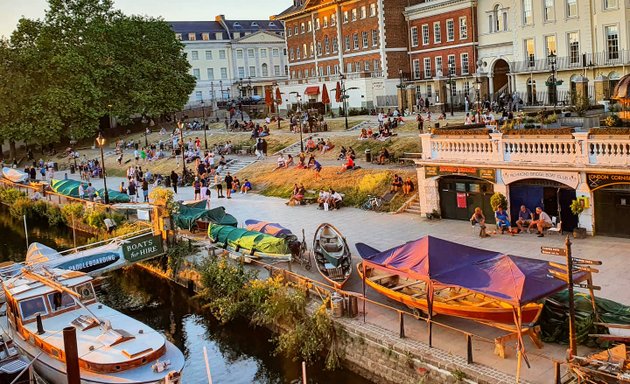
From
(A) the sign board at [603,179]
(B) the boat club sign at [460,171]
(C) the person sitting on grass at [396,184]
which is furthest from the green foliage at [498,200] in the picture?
(C) the person sitting on grass at [396,184]

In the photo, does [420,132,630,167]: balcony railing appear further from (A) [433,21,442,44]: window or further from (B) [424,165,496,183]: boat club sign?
(A) [433,21,442,44]: window

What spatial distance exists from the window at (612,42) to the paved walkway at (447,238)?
102ft

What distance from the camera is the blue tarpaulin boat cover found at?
53.6ft

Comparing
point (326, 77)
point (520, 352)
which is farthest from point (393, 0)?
point (520, 352)

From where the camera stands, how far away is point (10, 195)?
52.0 m

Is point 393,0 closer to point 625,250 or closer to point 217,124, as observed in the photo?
point 217,124

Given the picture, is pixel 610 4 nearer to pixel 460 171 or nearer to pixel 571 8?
pixel 571 8

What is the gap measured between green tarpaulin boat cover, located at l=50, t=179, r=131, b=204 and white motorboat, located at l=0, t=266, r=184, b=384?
1841 cm

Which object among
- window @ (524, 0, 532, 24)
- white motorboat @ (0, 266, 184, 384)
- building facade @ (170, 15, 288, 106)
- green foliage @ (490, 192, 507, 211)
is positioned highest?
building facade @ (170, 15, 288, 106)

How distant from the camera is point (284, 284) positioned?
23.5 metres

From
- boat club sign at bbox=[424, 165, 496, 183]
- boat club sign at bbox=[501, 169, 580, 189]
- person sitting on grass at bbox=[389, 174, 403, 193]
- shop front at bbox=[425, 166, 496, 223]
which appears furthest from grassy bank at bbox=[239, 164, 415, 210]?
boat club sign at bbox=[501, 169, 580, 189]

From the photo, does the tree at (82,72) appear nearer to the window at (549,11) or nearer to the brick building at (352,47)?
the brick building at (352,47)

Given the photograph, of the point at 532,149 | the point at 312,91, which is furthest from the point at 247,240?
the point at 312,91

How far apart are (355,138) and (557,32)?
70.8 ft
